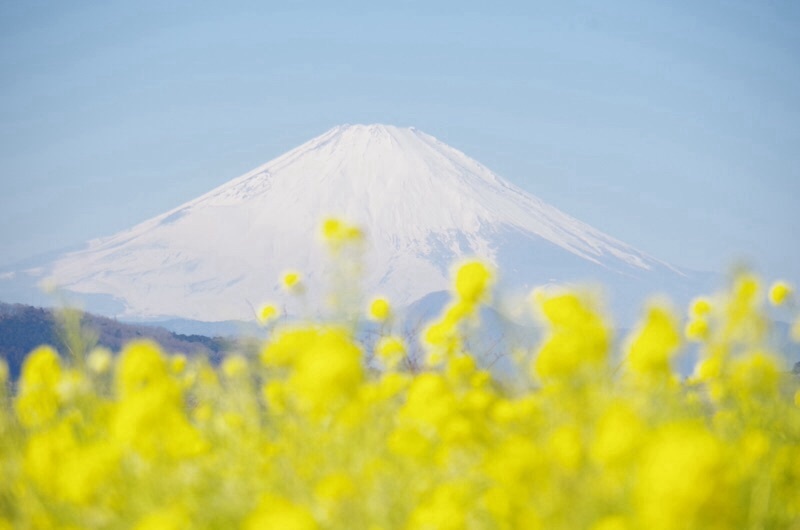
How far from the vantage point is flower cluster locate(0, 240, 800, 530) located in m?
1.67

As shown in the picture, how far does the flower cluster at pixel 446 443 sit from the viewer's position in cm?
167

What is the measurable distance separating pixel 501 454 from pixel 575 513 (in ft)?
1.09

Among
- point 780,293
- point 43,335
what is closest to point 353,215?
point 43,335

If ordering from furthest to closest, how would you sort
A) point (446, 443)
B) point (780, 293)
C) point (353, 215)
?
1. point (353, 215)
2. point (780, 293)
3. point (446, 443)

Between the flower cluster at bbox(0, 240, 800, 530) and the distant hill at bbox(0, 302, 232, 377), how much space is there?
58.1 ft

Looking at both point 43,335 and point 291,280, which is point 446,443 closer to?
point 291,280

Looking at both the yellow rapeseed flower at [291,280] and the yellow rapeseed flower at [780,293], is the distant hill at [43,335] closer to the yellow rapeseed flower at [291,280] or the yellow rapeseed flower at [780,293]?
the yellow rapeseed flower at [291,280]

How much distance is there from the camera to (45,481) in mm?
2193

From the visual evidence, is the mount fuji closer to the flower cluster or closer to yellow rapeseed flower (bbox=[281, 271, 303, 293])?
yellow rapeseed flower (bbox=[281, 271, 303, 293])

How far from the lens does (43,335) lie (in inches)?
907

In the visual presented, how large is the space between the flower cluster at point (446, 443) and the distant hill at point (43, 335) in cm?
1771

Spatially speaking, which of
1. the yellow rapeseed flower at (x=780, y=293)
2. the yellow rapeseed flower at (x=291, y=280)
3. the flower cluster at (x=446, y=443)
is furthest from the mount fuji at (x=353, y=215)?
the flower cluster at (x=446, y=443)

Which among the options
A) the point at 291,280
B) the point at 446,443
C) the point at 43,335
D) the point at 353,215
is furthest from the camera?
the point at 353,215

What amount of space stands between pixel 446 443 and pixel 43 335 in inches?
936
